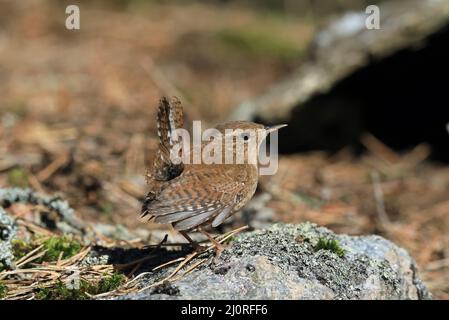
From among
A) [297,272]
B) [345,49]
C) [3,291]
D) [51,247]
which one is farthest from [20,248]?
[345,49]

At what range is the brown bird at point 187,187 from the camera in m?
3.37

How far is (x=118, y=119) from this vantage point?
23.4 feet

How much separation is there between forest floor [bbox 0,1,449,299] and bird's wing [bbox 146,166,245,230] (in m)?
1.42

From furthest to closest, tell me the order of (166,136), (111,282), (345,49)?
(345,49), (166,136), (111,282)

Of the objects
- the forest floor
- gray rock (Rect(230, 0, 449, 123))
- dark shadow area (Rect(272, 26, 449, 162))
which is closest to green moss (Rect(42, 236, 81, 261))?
the forest floor

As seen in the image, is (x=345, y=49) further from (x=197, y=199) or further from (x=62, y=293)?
(x=62, y=293)

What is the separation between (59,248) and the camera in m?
3.83

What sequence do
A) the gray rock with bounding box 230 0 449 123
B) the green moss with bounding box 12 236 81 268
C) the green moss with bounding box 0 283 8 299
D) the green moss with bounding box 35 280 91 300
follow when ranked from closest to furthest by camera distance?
the green moss with bounding box 35 280 91 300 < the green moss with bounding box 0 283 8 299 < the green moss with bounding box 12 236 81 268 < the gray rock with bounding box 230 0 449 123

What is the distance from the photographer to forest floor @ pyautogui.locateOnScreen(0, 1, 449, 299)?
542 centimetres

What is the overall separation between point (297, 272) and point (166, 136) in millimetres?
1050

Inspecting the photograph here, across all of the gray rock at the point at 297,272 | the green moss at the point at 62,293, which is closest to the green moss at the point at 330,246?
the gray rock at the point at 297,272

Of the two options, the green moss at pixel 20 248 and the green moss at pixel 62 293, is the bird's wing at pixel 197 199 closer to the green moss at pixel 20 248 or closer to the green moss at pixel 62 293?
the green moss at pixel 62 293

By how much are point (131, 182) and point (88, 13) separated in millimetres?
6147

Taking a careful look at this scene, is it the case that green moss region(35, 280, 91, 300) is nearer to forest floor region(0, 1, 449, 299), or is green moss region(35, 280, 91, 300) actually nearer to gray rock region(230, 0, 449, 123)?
forest floor region(0, 1, 449, 299)
